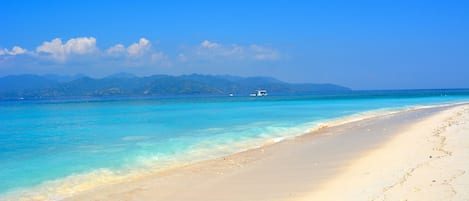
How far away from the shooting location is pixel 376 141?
57.0ft

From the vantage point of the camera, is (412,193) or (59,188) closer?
(412,193)

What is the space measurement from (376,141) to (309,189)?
30.7 ft

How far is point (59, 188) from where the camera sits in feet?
34.9

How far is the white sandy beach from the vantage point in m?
8.06

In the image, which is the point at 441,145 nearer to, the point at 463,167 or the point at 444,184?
the point at 463,167

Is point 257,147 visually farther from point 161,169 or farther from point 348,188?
point 348,188

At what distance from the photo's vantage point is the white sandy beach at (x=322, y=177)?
8.06m

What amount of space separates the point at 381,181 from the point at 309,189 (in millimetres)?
1409

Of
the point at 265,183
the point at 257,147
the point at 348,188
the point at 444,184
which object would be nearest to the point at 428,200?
the point at 444,184

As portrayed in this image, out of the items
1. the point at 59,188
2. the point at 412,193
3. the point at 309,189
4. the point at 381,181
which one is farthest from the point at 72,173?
the point at 412,193

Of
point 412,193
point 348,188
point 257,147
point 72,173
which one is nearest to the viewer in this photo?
point 412,193

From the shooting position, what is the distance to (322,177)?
33.4ft

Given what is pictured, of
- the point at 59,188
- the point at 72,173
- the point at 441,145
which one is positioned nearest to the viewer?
the point at 59,188

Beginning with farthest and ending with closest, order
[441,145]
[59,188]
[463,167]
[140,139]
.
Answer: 1. [140,139]
2. [441,145]
3. [59,188]
4. [463,167]
